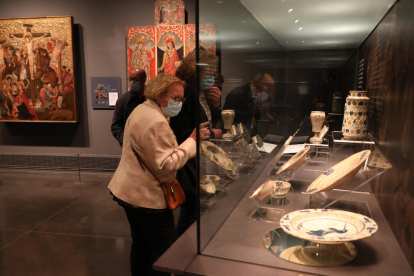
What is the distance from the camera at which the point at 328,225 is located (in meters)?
1.31

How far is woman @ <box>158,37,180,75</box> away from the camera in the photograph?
543cm

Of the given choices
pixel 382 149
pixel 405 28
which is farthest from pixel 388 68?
pixel 382 149

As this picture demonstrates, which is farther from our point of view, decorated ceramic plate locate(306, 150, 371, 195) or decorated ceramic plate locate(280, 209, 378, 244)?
decorated ceramic plate locate(306, 150, 371, 195)

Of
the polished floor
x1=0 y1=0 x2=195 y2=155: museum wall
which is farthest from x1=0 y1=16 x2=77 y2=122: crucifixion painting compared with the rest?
the polished floor

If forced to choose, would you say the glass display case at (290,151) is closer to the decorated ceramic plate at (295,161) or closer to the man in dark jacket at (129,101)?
the decorated ceramic plate at (295,161)

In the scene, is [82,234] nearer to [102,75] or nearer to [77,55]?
[102,75]

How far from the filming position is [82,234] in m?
3.52

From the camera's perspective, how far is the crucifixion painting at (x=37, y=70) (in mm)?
5723

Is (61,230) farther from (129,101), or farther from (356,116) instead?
(356,116)

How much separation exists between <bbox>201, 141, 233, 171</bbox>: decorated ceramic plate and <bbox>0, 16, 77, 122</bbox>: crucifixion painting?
4.80 m

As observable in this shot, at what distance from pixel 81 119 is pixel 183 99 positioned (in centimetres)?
443

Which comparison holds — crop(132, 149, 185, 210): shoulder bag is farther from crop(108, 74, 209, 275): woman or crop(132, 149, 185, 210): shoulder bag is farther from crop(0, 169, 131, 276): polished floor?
crop(0, 169, 131, 276): polished floor

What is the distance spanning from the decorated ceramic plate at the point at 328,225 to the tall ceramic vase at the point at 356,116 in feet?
1.55

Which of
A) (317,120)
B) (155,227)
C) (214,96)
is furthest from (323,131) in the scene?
(155,227)
